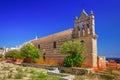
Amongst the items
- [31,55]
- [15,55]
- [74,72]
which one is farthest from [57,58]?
[15,55]

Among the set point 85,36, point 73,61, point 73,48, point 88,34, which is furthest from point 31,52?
point 73,61

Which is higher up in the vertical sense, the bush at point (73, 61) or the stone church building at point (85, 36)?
the stone church building at point (85, 36)

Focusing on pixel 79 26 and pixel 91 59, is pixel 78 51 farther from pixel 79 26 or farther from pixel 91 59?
pixel 79 26

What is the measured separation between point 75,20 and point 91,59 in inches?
261

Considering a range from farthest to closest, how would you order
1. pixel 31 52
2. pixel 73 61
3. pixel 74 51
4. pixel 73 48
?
pixel 31 52, pixel 74 51, pixel 73 48, pixel 73 61

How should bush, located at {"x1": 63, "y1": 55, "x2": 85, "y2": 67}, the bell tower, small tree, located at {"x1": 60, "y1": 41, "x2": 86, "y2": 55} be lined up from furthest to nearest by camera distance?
1. the bell tower
2. small tree, located at {"x1": 60, "y1": 41, "x2": 86, "y2": 55}
3. bush, located at {"x1": 63, "y1": 55, "x2": 85, "y2": 67}

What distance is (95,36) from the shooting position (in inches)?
885

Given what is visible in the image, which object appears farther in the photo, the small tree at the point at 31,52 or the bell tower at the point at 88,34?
the small tree at the point at 31,52

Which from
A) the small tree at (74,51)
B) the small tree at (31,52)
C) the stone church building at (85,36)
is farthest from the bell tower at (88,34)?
the small tree at (31,52)

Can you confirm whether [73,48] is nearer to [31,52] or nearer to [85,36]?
[85,36]

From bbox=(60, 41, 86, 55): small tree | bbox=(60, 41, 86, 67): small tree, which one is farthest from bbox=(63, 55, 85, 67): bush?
bbox=(60, 41, 86, 55): small tree

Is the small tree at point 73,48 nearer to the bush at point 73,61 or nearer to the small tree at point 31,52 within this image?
the bush at point 73,61

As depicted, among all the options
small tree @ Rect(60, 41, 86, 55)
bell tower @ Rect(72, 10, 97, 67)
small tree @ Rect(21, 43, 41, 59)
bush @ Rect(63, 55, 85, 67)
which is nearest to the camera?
bush @ Rect(63, 55, 85, 67)

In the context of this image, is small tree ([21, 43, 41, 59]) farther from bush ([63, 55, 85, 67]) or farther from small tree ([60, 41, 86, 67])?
bush ([63, 55, 85, 67])
